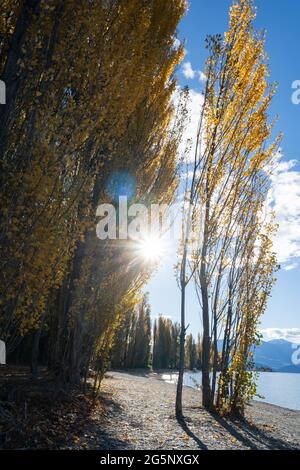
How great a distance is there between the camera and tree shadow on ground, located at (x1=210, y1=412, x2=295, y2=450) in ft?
22.0

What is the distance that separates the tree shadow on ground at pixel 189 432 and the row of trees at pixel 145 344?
15498 mm

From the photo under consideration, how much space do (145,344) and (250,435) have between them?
3780 centimetres

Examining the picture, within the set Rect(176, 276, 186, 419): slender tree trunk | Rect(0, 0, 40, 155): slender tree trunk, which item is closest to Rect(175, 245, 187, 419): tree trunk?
Rect(176, 276, 186, 419): slender tree trunk

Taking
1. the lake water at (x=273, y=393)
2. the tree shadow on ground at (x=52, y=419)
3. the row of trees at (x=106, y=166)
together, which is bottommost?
the lake water at (x=273, y=393)

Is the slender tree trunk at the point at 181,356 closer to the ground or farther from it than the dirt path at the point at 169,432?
farther from it

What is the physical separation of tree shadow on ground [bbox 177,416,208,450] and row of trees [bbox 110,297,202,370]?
15498mm

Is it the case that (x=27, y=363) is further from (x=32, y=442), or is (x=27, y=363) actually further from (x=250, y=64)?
(x=250, y=64)

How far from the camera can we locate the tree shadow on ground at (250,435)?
22.0 ft

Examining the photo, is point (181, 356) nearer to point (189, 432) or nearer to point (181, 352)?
point (181, 352)

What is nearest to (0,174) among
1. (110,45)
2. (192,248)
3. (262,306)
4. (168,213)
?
(110,45)

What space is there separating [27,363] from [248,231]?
1384 cm

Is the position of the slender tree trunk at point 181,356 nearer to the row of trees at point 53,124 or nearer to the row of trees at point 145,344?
the row of trees at point 53,124

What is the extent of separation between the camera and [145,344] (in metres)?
44.1

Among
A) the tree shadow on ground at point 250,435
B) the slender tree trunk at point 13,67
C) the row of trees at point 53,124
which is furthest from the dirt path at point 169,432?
the slender tree trunk at point 13,67
